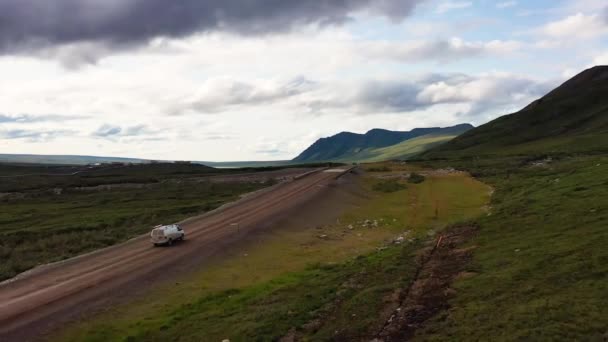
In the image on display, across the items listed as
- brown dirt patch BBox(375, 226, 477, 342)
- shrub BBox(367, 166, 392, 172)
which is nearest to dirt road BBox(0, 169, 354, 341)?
brown dirt patch BBox(375, 226, 477, 342)

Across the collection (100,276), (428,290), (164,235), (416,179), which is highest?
(416,179)

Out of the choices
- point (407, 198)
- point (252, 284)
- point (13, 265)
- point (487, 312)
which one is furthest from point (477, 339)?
point (407, 198)

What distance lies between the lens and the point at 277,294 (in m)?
29.2

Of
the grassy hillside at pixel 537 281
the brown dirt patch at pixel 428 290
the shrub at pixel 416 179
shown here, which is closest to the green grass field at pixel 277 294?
the brown dirt patch at pixel 428 290

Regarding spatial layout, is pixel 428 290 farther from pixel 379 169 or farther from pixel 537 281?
pixel 379 169

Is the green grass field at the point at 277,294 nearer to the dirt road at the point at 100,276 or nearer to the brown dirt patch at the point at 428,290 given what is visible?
the brown dirt patch at the point at 428,290

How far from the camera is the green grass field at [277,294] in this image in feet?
74.6

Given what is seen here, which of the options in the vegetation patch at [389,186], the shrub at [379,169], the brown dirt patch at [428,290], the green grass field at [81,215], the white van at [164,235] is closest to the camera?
the brown dirt patch at [428,290]

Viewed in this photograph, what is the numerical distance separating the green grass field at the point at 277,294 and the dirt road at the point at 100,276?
264 centimetres

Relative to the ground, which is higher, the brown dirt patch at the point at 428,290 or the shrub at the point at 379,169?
the shrub at the point at 379,169

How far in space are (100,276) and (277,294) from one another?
56.0 ft

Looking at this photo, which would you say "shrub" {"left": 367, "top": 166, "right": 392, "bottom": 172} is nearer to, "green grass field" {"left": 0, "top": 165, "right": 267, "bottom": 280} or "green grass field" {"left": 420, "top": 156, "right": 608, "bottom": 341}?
"green grass field" {"left": 0, "top": 165, "right": 267, "bottom": 280}

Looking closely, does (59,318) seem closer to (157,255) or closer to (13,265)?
(157,255)

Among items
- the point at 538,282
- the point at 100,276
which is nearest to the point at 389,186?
the point at 100,276
